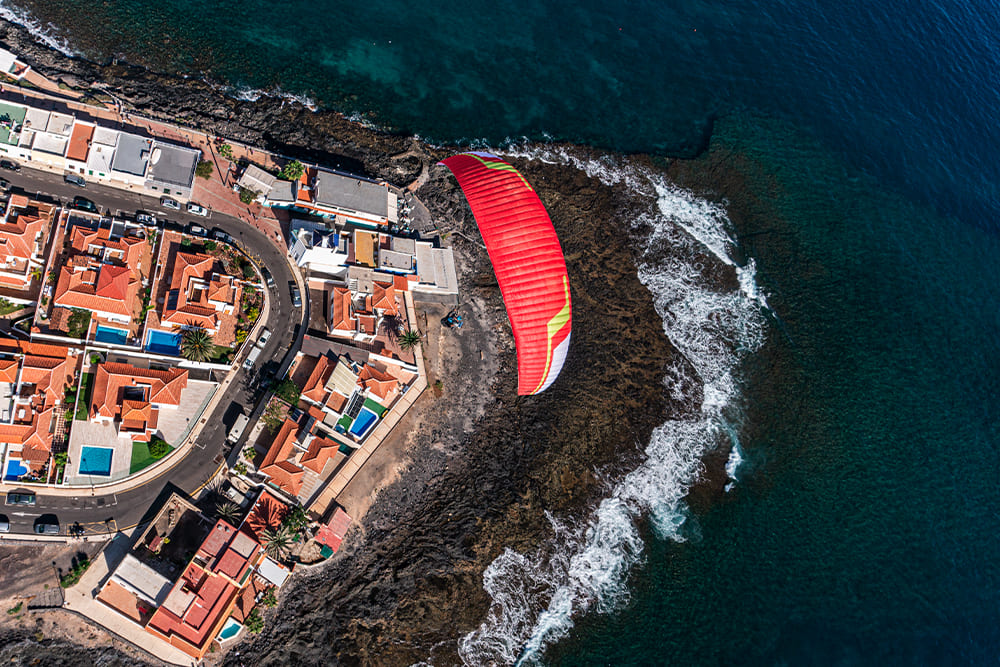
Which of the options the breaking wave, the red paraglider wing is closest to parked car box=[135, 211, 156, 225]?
the red paraglider wing

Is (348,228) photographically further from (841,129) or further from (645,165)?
(841,129)

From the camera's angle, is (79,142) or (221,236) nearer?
(79,142)

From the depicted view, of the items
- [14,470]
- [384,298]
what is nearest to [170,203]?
[384,298]

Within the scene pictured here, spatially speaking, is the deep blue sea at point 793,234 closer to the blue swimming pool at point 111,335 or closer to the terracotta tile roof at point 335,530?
the terracotta tile roof at point 335,530

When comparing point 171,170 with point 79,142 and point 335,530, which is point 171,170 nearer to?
point 79,142

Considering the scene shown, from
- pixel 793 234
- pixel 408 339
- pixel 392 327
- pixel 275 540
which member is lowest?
pixel 275 540

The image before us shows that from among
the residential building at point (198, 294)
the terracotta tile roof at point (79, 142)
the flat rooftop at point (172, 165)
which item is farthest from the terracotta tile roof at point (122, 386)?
the terracotta tile roof at point (79, 142)

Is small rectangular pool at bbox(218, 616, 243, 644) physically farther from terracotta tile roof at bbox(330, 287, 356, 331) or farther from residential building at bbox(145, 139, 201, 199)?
residential building at bbox(145, 139, 201, 199)
